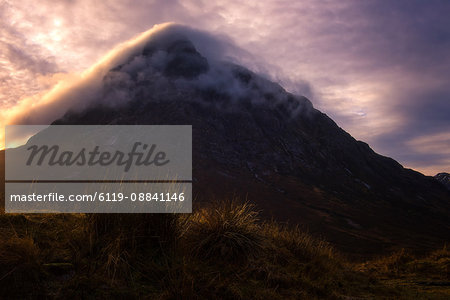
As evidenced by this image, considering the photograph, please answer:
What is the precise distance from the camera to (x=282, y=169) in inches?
5886

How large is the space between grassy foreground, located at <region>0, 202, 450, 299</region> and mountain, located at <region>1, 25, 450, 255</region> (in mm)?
65036

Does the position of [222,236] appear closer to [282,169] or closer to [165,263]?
[165,263]

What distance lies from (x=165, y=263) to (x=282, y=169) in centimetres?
14656

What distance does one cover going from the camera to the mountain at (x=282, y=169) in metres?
99.0

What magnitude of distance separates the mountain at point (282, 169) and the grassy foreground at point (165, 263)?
65036 mm

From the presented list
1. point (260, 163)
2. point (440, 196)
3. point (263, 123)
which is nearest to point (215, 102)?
point (263, 123)

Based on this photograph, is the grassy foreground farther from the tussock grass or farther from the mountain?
the mountain

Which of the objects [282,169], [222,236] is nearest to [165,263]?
[222,236]

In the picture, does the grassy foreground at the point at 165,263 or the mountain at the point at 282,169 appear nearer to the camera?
the grassy foreground at the point at 165,263

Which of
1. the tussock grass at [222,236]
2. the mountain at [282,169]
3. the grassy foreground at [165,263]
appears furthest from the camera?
the mountain at [282,169]

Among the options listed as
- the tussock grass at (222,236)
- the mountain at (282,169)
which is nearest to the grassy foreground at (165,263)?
the tussock grass at (222,236)

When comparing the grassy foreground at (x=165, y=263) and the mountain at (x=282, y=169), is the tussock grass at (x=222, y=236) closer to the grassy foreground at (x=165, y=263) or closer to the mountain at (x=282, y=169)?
the grassy foreground at (x=165, y=263)

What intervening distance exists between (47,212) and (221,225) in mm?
4052

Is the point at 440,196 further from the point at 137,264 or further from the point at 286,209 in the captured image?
the point at 137,264
